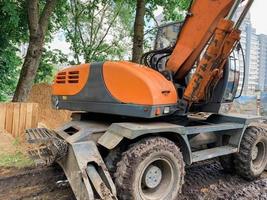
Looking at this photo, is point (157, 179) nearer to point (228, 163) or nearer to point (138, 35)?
point (228, 163)

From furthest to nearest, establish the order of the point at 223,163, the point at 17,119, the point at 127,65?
the point at 17,119 → the point at 223,163 → the point at 127,65

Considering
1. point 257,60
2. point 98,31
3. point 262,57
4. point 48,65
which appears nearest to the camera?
point 48,65

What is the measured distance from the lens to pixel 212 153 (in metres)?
4.61

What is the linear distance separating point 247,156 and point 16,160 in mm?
3754

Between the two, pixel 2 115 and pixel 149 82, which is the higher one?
pixel 149 82

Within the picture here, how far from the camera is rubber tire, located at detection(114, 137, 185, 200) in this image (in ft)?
11.5

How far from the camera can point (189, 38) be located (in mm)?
4512

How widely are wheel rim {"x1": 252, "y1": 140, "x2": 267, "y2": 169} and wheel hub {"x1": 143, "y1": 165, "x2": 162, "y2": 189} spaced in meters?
2.11

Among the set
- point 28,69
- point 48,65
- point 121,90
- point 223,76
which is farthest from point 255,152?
point 48,65

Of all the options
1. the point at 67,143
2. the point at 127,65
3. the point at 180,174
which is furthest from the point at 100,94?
the point at 180,174

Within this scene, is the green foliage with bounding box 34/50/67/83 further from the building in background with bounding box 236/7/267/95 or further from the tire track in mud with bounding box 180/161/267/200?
the tire track in mud with bounding box 180/161/267/200

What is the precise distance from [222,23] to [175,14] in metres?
8.01

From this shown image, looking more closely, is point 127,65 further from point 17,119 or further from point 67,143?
point 17,119

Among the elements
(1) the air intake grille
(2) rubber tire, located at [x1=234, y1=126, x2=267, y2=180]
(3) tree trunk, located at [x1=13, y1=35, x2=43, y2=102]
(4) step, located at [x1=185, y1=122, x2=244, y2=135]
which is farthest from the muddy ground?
(3) tree trunk, located at [x1=13, y1=35, x2=43, y2=102]
